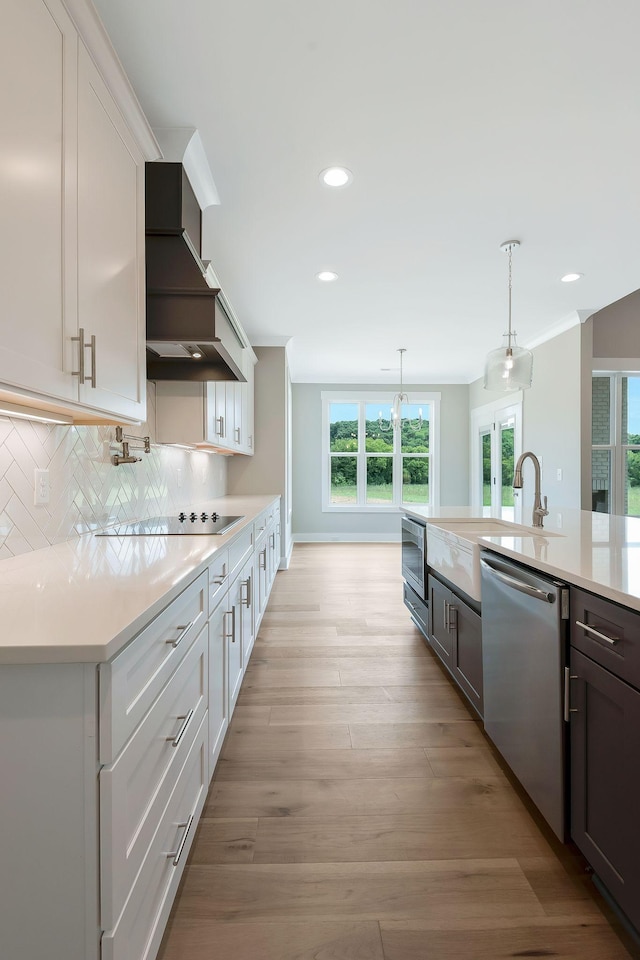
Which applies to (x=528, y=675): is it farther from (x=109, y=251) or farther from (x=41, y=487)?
(x=109, y=251)

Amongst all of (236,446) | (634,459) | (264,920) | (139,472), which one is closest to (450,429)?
(634,459)

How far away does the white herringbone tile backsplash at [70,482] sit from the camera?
4.99 ft

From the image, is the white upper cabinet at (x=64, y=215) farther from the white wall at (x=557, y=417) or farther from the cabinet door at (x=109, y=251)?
the white wall at (x=557, y=417)

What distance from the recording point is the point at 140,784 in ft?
3.21

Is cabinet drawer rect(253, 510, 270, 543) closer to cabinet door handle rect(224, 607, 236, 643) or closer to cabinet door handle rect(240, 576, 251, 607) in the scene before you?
cabinet door handle rect(240, 576, 251, 607)

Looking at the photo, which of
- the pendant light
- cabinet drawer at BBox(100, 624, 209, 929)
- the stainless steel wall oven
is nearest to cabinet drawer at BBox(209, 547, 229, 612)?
cabinet drawer at BBox(100, 624, 209, 929)

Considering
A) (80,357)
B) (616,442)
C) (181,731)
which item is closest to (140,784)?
(181,731)

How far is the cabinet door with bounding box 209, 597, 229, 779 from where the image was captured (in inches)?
67.7

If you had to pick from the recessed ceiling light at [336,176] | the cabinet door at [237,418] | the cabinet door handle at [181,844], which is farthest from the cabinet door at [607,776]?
the cabinet door at [237,418]

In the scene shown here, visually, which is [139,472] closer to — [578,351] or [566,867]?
[566,867]

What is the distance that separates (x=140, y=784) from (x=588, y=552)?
1531 mm

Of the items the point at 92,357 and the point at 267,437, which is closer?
the point at 92,357

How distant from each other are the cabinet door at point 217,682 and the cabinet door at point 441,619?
1227mm

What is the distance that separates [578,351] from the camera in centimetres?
486
